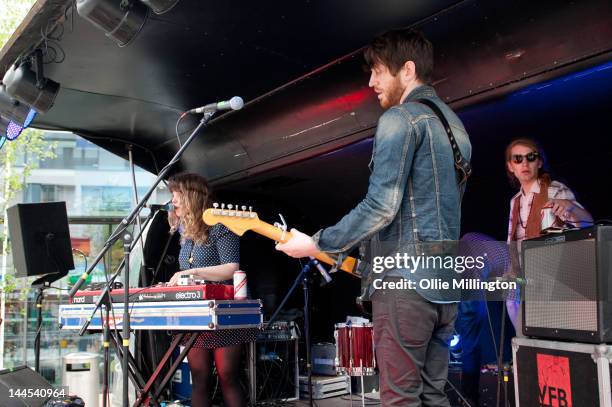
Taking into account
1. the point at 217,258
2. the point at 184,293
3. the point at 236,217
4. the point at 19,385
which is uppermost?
the point at 236,217

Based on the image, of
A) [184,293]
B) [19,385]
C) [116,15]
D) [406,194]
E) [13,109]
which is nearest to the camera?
[406,194]

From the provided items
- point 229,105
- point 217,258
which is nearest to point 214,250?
point 217,258

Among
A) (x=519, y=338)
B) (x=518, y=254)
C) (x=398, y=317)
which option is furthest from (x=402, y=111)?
(x=519, y=338)

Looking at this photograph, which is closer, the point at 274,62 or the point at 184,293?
the point at 184,293

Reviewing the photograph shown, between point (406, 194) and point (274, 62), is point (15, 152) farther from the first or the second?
point (406, 194)

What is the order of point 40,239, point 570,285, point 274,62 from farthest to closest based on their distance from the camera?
point 40,239 < point 274,62 < point 570,285

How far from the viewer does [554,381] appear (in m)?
2.79

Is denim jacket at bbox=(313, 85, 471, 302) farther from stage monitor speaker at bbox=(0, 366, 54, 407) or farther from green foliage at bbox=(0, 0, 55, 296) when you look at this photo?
green foliage at bbox=(0, 0, 55, 296)

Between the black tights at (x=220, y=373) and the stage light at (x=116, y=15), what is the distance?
1.92 m

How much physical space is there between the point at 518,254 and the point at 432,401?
4.62 feet

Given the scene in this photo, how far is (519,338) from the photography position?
3098 mm

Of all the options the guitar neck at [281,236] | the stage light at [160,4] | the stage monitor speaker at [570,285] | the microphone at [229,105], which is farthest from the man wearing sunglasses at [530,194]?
the stage light at [160,4]

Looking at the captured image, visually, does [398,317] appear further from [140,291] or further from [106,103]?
[106,103]

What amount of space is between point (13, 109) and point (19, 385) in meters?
2.24
